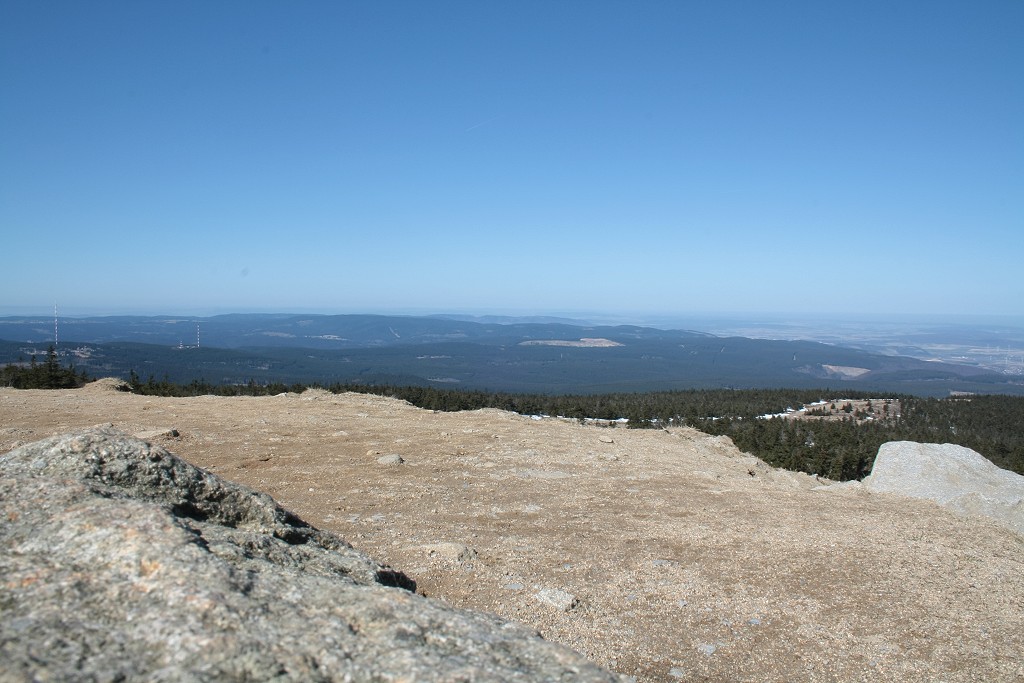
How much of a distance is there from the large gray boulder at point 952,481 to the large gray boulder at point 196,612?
16685 millimetres

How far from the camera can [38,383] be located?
148ft

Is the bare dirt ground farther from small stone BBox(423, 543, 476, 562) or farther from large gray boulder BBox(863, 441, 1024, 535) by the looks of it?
large gray boulder BBox(863, 441, 1024, 535)

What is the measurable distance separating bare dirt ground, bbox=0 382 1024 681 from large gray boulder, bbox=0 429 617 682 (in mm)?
3711

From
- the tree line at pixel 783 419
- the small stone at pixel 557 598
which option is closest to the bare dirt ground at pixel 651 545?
the small stone at pixel 557 598

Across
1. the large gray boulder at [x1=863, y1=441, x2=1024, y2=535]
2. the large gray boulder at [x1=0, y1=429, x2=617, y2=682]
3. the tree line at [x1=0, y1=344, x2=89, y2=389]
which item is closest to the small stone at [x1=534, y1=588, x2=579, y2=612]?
the large gray boulder at [x1=0, y1=429, x2=617, y2=682]

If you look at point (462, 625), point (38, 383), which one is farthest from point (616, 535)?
point (38, 383)

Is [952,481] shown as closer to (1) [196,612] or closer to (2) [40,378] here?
(1) [196,612]

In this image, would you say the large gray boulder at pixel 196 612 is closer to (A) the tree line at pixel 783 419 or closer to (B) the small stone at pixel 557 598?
(B) the small stone at pixel 557 598

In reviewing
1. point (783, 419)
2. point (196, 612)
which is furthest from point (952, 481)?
point (783, 419)

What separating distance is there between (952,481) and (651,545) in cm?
1180

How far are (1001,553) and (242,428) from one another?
2306cm

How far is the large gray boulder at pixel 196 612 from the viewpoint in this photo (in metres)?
4.07

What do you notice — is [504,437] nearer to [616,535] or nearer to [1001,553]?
[616,535]

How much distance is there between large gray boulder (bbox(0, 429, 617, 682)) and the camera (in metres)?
4.07
